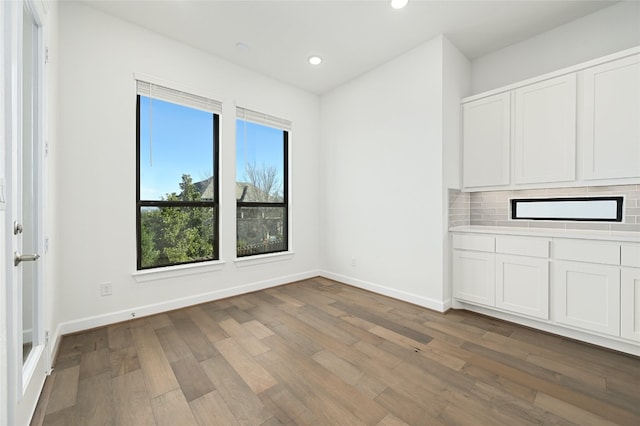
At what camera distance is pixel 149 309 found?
2877 mm

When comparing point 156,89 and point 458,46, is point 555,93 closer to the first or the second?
point 458,46

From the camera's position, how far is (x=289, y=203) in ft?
13.8

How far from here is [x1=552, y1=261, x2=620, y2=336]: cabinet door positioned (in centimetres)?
217

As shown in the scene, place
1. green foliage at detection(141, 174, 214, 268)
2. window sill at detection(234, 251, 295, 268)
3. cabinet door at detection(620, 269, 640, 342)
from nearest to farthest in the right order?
cabinet door at detection(620, 269, 640, 342) < green foliage at detection(141, 174, 214, 268) < window sill at detection(234, 251, 295, 268)

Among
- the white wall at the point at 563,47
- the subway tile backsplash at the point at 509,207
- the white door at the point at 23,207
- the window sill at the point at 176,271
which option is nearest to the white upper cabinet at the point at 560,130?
the subway tile backsplash at the point at 509,207

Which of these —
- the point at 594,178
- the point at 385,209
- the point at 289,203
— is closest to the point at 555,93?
the point at 594,178

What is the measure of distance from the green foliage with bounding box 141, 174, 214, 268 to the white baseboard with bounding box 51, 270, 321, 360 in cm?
45

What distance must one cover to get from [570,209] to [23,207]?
445 centimetres

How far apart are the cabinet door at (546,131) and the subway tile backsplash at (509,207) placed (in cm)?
35

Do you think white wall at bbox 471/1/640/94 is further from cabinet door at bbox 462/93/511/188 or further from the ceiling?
cabinet door at bbox 462/93/511/188

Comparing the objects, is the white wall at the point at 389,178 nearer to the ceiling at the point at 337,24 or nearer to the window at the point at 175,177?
the ceiling at the point at 337,24

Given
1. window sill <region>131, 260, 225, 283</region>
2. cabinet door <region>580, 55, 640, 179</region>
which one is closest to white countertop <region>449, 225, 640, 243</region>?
cabinet door <region>580, 55, 640, 179</region>

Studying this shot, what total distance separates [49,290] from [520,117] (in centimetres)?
448

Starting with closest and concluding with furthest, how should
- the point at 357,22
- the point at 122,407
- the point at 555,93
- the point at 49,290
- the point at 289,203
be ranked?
the point at 122,407, the point at 49,290, the point at 555,93, the point at 357,22, the point at 289,203
